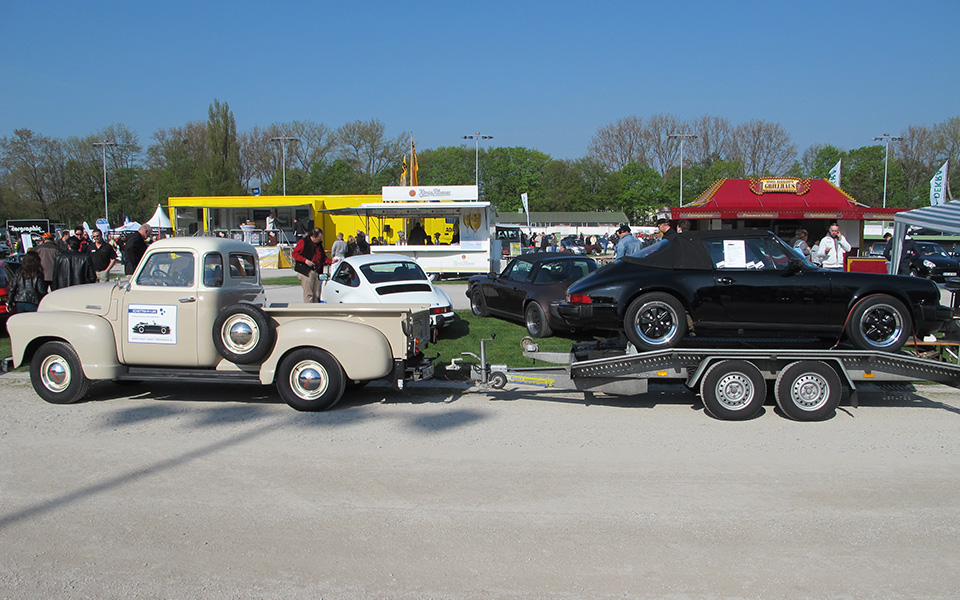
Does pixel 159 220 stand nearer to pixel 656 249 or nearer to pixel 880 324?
pixel 656 249

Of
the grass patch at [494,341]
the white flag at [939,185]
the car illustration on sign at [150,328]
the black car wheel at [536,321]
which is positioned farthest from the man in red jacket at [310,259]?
the white flag at [939,185]

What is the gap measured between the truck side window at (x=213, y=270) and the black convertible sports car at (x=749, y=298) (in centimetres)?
415

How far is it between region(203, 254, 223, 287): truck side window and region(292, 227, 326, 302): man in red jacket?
4713mm

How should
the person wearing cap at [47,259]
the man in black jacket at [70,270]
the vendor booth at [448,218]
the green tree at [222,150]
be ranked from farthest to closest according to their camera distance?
the green tree at [222,150], the vendor booth at [448,218], the person wearing cap at [47,259], the man in black jacket at [70,270]

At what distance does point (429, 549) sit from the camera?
394cm

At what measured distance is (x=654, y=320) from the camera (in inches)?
284

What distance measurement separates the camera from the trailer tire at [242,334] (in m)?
6.84

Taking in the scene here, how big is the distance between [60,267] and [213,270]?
6358mm

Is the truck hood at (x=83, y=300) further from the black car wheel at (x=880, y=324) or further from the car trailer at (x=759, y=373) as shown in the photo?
the black car wheel at (x=880, y=324)

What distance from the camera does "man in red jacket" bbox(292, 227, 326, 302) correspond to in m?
12.3

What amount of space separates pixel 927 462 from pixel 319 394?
5.71 metres

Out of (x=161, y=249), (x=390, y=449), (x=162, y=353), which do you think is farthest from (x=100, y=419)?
(x=390, y=449)

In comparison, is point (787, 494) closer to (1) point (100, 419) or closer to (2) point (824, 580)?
(2) point (824, 580)

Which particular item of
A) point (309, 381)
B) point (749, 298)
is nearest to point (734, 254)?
point (749, 298)
